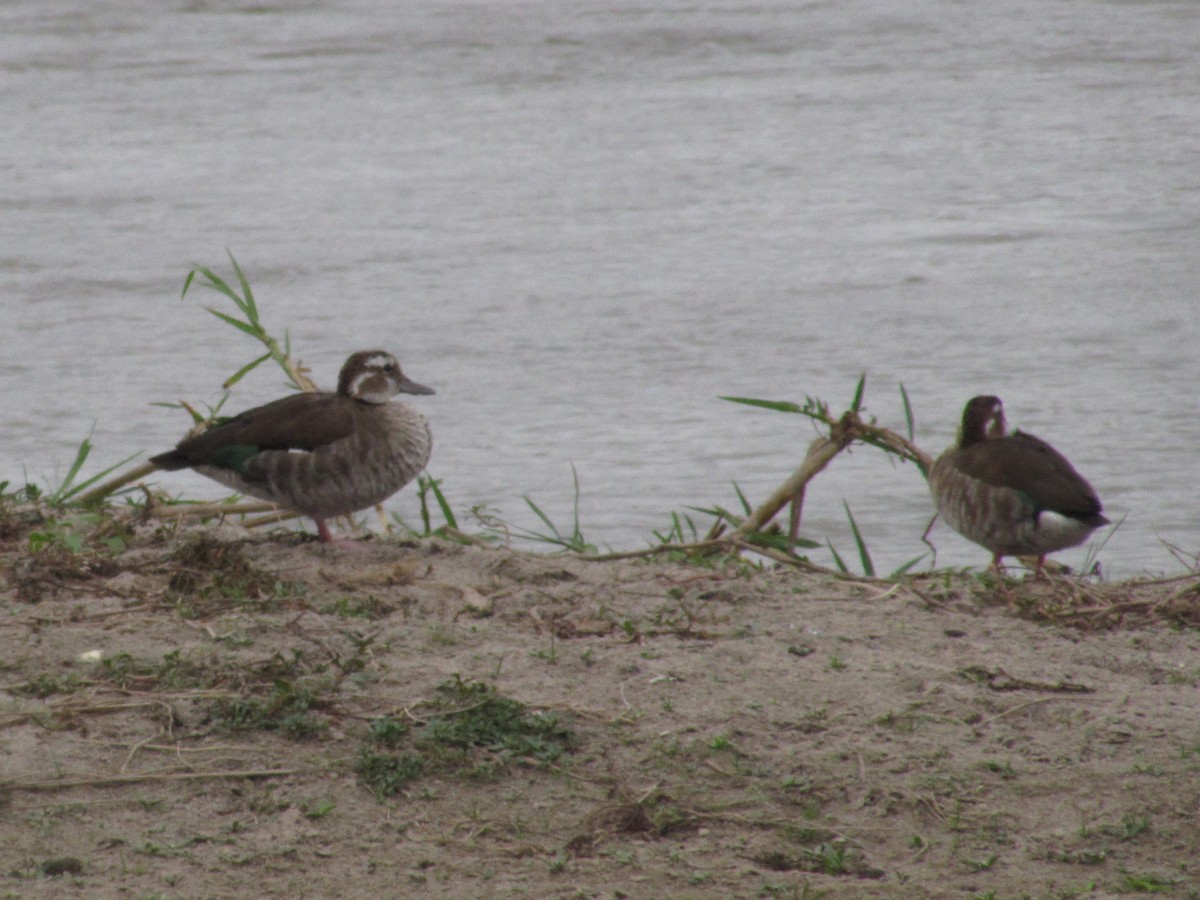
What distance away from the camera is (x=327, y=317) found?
26.5 ft

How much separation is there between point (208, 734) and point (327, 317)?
180 inches

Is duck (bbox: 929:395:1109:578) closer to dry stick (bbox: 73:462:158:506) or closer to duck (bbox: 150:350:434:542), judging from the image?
duck (bbox: 150:350:434:542)

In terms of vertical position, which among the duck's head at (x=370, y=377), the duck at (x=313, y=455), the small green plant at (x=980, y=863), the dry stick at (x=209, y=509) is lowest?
the small green plant at (x=980, y=863)

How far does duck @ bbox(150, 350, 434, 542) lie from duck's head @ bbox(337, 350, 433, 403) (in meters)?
0.17

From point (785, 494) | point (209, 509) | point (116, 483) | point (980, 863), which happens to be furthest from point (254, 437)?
point (980, 863)

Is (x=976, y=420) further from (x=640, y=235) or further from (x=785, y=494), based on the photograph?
(x=640, y=235)

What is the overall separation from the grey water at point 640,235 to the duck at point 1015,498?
1.03 ft

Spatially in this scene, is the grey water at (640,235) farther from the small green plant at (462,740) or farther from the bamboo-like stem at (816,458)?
the small green plant at (462,740)

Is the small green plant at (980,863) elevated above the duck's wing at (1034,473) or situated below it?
below

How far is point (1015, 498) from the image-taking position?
5.34 m

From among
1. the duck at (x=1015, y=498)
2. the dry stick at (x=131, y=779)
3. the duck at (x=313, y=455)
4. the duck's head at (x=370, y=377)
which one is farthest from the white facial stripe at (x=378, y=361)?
the dry stick at (x=131, y=779)

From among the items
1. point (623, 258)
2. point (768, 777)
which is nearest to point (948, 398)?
point (623, 258)

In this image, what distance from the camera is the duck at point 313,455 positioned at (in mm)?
5352

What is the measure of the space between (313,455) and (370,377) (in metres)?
0.45
